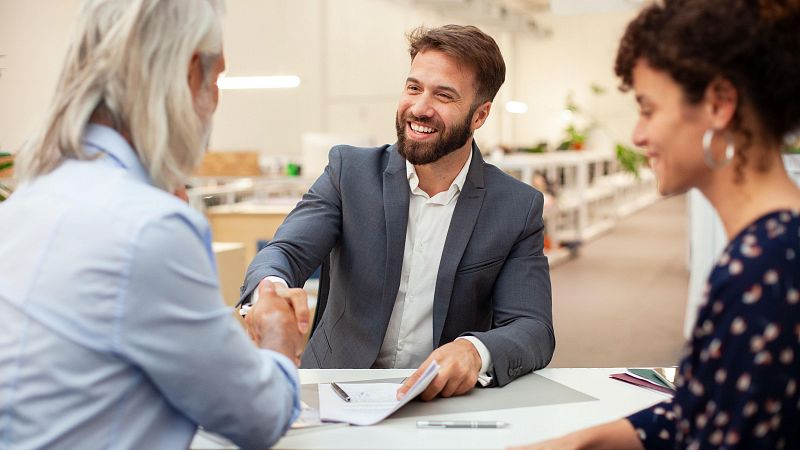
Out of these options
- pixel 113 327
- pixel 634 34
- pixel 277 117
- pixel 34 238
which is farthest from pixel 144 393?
pixel 277 117

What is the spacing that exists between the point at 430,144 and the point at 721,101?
125 cm

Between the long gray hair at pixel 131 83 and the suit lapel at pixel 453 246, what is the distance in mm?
1056

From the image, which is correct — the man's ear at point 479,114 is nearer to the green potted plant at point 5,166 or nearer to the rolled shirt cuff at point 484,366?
the rolled shirt cuff at point 484,366

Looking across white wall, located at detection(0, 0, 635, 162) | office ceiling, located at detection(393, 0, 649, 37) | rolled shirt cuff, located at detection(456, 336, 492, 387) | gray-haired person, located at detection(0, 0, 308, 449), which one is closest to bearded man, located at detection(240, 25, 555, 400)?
rolled shirt cuff, located at detection(456, 336, 492, 387)

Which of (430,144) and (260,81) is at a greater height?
(430,144)

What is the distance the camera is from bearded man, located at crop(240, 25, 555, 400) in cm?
213

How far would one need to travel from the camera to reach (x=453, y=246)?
2137mm

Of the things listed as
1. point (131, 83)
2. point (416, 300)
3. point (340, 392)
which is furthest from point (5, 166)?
point (131, 83)

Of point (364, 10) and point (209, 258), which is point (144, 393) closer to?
point (209, 258)

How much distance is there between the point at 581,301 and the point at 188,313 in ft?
20.2

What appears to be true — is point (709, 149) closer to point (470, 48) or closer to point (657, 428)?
point (657, 428)

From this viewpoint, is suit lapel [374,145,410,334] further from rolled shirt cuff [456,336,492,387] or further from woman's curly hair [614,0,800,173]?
woman's curly hair [614,0,800,173]

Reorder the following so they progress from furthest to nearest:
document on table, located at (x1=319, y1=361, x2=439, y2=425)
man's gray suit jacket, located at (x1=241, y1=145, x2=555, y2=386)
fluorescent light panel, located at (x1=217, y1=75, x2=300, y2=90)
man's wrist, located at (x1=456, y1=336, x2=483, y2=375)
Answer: fluorescent light panel, located at (x1=217, y1=75, x2=300, y2=90) < man's gray suit jacket, located at (x1=241, y1=145, x2=555, y2=386) < man's wrist, located at (x1=456, y1=336, x2=483, y2=375) < document on table, located at (x1=319, y1=361, x2=439, y2=425)

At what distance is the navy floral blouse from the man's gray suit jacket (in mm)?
1019
